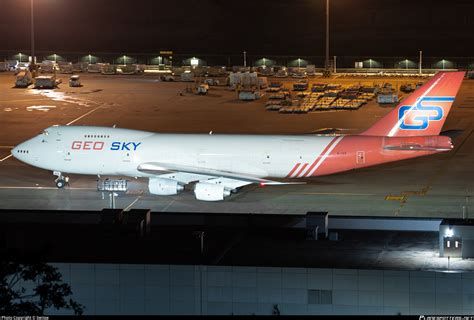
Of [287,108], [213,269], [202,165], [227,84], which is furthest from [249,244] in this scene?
[227,84]

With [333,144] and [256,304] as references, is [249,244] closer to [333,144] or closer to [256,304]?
[256,304]

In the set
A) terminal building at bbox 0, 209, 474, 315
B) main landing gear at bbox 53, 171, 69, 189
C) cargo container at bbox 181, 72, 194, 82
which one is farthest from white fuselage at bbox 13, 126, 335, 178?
cargo container at bbox 181, 72, 194, 82

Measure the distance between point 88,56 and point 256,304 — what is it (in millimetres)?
153319

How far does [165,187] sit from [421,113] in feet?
56.5

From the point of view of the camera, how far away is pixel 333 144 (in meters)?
72.7

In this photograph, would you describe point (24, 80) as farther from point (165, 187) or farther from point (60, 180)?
point (165, 187)

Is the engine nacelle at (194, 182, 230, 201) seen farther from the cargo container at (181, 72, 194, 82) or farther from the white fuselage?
the cargo container at (181, 72, 194, 82)

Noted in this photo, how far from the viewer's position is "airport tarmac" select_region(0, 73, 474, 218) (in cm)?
7175

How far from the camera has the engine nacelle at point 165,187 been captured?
71.6 m

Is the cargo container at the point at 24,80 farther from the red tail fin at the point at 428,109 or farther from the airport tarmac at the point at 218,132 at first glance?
the red tail fin at the point at 428,109

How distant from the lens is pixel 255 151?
72.8 meters

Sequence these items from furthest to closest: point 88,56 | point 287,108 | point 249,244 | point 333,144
→ point 88,56, point 287,108, point 333,144, point 249,244

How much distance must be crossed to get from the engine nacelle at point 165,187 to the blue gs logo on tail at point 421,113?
15069 mm

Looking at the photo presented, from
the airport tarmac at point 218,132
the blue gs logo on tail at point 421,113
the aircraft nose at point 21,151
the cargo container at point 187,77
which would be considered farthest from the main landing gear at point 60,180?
the cargo container at point 187,77
